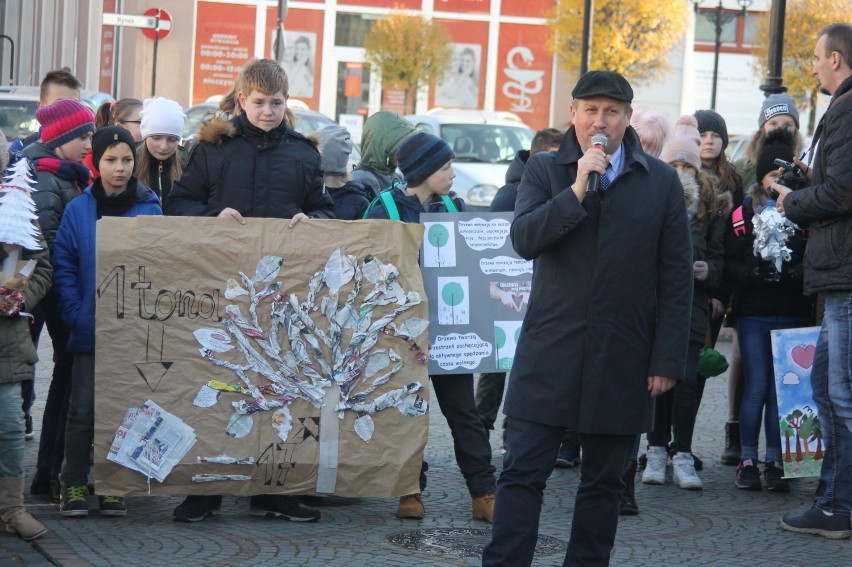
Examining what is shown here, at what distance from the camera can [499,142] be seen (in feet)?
72.1

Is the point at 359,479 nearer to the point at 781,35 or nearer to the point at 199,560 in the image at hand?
the point at 199,560

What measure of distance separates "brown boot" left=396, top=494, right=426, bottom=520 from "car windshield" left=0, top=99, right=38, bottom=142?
12258mm

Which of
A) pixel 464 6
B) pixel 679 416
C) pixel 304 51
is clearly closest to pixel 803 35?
pixel 464 6

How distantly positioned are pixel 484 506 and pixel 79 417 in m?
1.90

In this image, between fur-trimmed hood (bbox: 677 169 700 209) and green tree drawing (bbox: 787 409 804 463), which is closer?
green tree drawing (bbox: 787 409 804 463)

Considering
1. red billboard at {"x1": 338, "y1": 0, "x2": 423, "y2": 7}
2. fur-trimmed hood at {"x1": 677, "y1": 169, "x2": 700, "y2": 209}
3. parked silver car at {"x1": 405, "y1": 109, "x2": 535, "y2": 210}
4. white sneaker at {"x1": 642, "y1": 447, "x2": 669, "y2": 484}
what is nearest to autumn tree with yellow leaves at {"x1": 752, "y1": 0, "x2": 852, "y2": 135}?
red billboard at {"x1": 338, "y1": 0, "x2": 423, "y2": 7}

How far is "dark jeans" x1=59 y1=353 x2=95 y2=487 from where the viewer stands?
604 centimetres

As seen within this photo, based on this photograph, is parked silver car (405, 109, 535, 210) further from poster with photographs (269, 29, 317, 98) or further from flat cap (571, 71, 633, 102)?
poster with photographs (269, 29, 317, 98)

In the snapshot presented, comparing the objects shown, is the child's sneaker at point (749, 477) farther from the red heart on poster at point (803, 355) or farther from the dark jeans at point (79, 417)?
the dark jeans at point (79, 417)

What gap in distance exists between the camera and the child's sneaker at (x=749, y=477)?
7.36 m

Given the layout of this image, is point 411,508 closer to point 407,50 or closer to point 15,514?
point 15,514

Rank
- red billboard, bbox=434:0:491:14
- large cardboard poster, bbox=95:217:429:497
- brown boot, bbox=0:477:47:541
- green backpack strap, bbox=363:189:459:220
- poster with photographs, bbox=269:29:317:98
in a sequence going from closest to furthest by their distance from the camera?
brown boot, bbox=0:477:47:541 → large cardboard poster, bbox=95:217:429:497 → green backpack strap, bbox=363:189:459:220 → poster with photographs, bbox=269:29:317:98 → red billboard, bbox=434:0:491:14

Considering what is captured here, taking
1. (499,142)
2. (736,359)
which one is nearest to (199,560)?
(736,359)

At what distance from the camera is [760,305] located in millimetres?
7402
